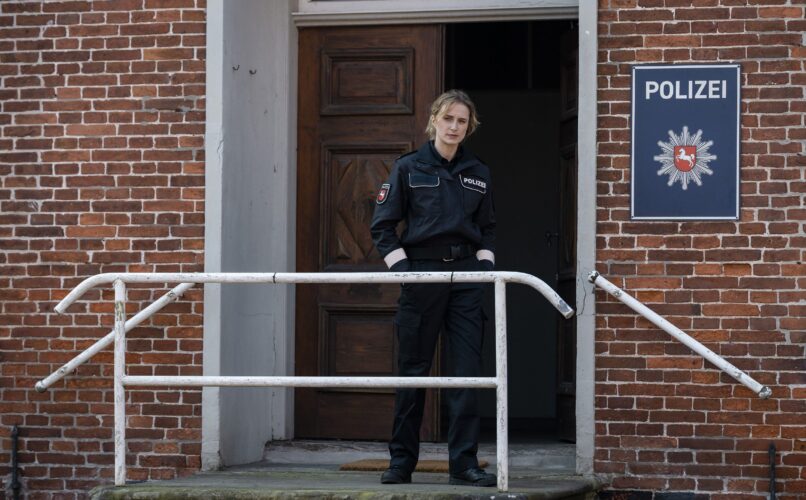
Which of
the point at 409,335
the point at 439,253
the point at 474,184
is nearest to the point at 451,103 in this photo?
the point at 474,184

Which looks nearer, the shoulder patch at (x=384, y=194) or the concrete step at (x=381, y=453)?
the shoulder patch at (x=384, y=194)

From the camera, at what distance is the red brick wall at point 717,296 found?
688 cm

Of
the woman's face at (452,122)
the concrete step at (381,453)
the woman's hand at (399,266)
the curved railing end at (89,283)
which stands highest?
the woman's face at (452,122)

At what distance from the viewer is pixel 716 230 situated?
6.97 m

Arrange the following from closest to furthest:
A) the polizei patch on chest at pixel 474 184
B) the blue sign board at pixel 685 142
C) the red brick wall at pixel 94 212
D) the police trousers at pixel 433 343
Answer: the police trousers at pixel 433 343 → the polizei patch on chest at pixel 474 184 → the blue sign board at pixel 685 142 → the red brick wall at pixel 94 212

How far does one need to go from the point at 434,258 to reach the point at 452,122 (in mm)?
664

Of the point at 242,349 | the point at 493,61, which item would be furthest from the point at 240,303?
the point at 493,61

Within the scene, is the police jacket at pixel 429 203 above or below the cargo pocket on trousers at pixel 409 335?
above

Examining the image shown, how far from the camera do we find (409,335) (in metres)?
6.21

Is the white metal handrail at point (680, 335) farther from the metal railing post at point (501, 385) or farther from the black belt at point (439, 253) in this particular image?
the metal railing post at point (501, 385)

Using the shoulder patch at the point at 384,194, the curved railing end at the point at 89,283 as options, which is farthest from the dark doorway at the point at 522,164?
the curved railing end at the point at 89,283

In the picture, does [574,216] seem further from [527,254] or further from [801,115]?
[527,254]

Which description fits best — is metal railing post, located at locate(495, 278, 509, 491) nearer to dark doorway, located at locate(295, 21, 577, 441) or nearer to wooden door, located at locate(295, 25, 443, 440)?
dark doorway, located at locate(295, 21, 577, 441)

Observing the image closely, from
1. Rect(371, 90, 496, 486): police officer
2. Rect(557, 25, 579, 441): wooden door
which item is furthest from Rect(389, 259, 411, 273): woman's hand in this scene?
Rect(557, 25, 579, 441): wooden door
